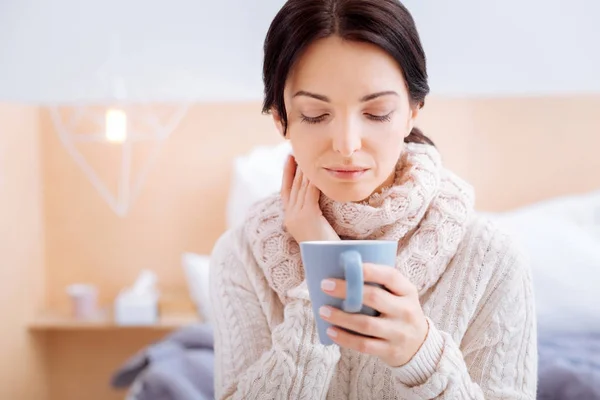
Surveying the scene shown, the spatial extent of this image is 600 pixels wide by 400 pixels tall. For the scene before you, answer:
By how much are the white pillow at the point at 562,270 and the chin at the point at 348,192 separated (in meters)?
1.01

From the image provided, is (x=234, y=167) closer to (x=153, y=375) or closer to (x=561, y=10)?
(x=153, y=375)

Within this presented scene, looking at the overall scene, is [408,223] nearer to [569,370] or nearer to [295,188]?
[295,188]

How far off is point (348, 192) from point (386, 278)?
22cm

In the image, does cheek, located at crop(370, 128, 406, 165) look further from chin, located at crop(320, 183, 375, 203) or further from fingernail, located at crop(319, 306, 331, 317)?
fingernail, located at crop(319, 306, 331, 317)

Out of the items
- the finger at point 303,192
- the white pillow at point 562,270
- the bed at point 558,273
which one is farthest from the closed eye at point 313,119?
the white pillow at point 562,270

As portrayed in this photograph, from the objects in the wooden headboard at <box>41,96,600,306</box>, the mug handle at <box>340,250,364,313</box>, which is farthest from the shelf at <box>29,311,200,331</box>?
the mug handle at <box>340,250,364,313</box>

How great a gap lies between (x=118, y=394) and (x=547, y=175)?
1536 mm

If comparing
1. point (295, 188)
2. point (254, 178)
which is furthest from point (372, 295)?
point (254, 178)

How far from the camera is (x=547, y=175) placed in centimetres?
222

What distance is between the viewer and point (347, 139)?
78 centimetres

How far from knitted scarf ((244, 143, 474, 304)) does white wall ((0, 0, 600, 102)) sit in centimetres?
22

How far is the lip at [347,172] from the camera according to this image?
2.70ft

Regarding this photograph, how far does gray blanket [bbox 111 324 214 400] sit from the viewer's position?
1.49 m

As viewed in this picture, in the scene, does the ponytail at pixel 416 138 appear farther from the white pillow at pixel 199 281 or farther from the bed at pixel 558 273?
the white pillow at pixel 199 281
